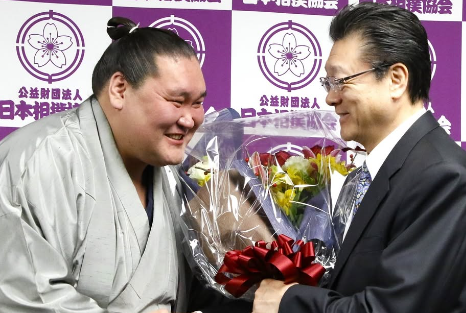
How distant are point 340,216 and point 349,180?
0.11 m

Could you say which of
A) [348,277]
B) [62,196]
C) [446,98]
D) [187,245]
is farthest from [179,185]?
[446,98]

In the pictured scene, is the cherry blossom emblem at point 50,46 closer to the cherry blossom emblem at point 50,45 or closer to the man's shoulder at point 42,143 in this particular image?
the cherry blossom emblem at point 50,45

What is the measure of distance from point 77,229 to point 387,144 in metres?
0.75

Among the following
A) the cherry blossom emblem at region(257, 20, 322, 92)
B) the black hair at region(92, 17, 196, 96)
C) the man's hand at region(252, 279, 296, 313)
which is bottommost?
the man's hand at region(252, 279, 296, 313)

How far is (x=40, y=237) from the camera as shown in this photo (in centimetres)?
207

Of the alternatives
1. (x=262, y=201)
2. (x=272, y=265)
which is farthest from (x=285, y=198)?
(x=272, y=265)

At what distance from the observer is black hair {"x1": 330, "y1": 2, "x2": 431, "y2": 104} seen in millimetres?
2195

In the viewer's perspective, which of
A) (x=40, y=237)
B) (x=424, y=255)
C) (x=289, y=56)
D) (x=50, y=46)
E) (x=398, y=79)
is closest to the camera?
(x=424, y=255)

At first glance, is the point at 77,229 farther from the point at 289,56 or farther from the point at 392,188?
the point at 289,56

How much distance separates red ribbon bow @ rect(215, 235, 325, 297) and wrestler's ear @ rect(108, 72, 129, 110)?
18.4 inches

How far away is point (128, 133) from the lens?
2287 millimetres

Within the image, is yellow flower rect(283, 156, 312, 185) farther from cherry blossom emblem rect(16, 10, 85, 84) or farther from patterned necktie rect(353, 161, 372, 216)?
cherry blossom emblem rect(16, 10, 85, 84)

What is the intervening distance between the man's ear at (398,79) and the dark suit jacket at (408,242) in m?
0.09

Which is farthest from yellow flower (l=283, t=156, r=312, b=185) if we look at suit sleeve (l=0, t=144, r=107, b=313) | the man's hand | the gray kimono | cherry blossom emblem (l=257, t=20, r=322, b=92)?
cherry blossom emblem (l=257, t=20, r=322, b=92)
